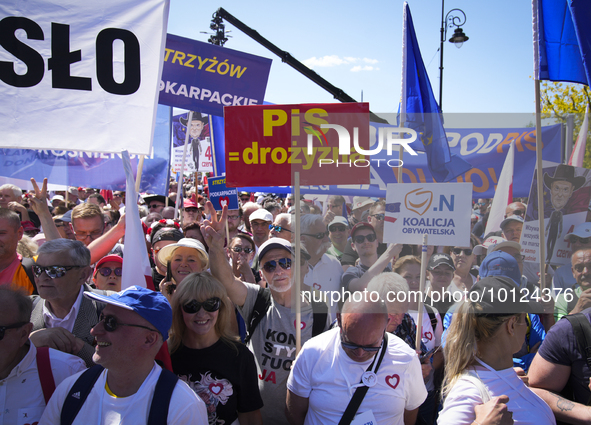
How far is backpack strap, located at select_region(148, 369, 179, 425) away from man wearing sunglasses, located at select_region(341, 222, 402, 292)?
1.40 metres

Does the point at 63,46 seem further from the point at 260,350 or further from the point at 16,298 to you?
the point at 260,350

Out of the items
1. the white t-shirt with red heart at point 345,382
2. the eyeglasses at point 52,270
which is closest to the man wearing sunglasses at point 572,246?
the white t-shirt with red heart at point 345,382

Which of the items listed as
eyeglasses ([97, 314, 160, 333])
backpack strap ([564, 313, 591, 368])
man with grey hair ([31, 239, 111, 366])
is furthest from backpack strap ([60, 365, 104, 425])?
backpack strap ([564, 313, 591, 368])

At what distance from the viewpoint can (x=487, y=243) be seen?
298 centimetres

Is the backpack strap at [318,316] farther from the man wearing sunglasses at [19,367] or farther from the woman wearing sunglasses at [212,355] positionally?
the man wearing sunglasses at [19,367]

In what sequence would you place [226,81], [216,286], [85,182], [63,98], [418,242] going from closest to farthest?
[216,286] → [418,242] → [63,98] → [85,182] → [226,81]

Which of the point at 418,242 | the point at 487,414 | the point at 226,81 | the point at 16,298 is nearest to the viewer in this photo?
the point at 487,414

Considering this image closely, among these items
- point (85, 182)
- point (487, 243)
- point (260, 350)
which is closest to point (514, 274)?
point (487, 243)

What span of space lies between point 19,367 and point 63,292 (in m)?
0.53

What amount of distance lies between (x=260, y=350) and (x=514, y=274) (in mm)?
1753

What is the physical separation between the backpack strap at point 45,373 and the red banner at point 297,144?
5.09 ft

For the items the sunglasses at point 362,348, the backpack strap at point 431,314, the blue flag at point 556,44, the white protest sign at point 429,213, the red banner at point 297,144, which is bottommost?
the backpack strap at point 431,314

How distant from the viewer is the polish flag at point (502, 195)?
10.3ft

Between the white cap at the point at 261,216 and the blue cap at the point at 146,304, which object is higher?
the white cap at the point at 261,216
